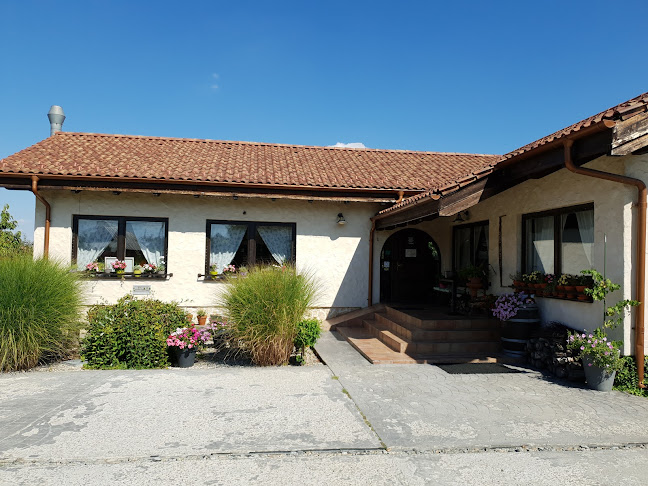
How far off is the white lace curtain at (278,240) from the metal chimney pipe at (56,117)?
7226 mm

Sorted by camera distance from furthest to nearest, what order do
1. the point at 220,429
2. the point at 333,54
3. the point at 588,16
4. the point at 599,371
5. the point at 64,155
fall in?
1. the point at 333,54
2. the point at 64,155
3. the point at 588,16
4. the point at 599,371
5. the point at 220,429

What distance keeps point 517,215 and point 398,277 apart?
12.7 feet

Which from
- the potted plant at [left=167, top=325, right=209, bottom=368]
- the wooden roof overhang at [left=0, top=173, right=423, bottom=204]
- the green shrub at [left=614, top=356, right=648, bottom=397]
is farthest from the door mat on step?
the wooden roof overhang at [left=0, top=173, right=423, bottom=204]

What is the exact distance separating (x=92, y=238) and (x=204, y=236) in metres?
2.42

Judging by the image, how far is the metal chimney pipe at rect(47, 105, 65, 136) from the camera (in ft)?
43.5

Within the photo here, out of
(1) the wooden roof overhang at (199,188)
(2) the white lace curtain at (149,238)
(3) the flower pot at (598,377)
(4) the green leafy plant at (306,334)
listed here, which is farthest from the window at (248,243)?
(3) the flower pot at (598,377)

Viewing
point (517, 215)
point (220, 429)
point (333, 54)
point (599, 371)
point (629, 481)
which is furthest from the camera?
point (333, 54)

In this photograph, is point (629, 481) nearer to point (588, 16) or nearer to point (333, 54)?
point (588, 16)

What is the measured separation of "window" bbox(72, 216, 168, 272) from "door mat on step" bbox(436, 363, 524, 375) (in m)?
6.65

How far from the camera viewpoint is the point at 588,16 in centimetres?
927

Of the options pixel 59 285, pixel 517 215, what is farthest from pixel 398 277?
pixel 59 285

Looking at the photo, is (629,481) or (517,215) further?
(517,215)

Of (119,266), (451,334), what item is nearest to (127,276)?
(119,266)

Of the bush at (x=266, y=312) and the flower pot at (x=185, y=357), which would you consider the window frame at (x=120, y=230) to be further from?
the bush at (x=266, y=312)
